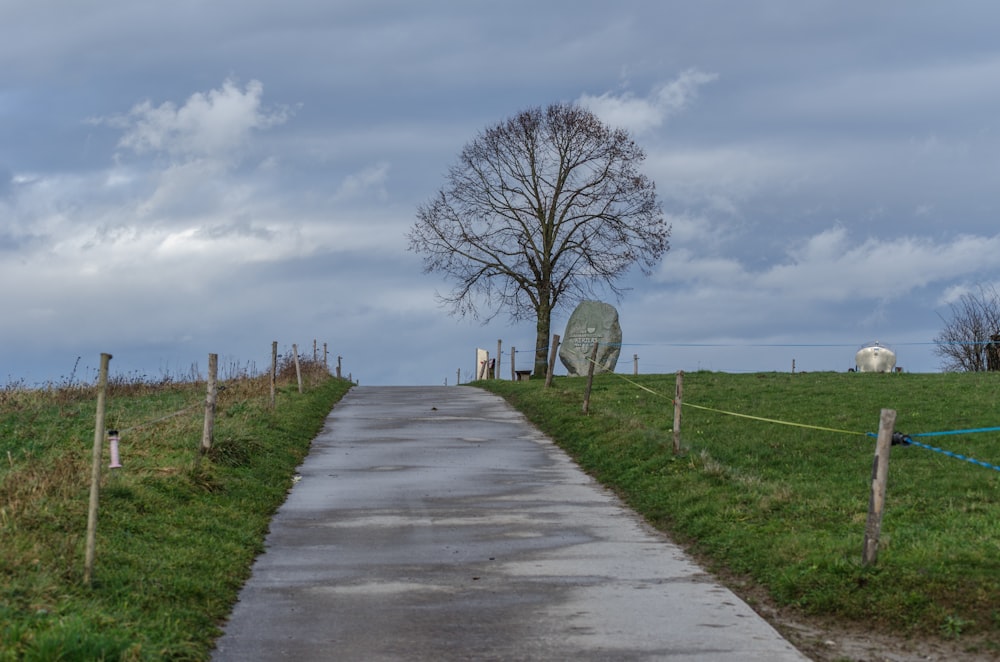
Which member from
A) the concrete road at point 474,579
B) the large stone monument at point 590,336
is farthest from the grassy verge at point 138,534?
the large stone monument at point 590,336

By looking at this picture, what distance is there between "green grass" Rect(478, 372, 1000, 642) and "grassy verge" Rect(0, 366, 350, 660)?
520 centimetres

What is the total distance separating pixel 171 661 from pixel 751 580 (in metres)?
5.79

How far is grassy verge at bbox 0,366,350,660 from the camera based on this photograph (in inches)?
314

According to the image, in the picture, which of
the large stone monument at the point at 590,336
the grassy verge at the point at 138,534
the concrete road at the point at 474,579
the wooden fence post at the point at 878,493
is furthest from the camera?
the large stone monument at the point at 590,336

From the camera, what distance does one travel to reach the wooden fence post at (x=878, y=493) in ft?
34.1

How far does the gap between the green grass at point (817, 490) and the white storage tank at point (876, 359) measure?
24504mm

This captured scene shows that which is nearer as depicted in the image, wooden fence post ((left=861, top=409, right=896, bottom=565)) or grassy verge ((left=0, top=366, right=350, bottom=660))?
grassy verge ((left=0, top=366, right=350, bottom=660))

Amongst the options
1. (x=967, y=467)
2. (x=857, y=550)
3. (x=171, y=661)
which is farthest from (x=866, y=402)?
(x=171, y=661)

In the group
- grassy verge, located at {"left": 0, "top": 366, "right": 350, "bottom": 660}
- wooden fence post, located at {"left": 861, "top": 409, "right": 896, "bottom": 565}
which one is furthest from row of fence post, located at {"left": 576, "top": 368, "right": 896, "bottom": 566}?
grassy verge, located at {"left": 0, "top": 366, "right": 350, "bottom": 660}

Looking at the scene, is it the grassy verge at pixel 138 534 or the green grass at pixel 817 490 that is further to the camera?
the green grass at pixel 817 490

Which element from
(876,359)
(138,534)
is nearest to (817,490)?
(138,534)

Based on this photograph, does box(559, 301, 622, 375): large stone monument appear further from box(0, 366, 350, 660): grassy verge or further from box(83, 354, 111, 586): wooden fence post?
box(83, 354, 111, 586): wooden fence post

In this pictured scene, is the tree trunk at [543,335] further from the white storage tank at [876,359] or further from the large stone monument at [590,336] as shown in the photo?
the white storage tank at [876,359]

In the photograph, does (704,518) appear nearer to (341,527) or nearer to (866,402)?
(341,527)
